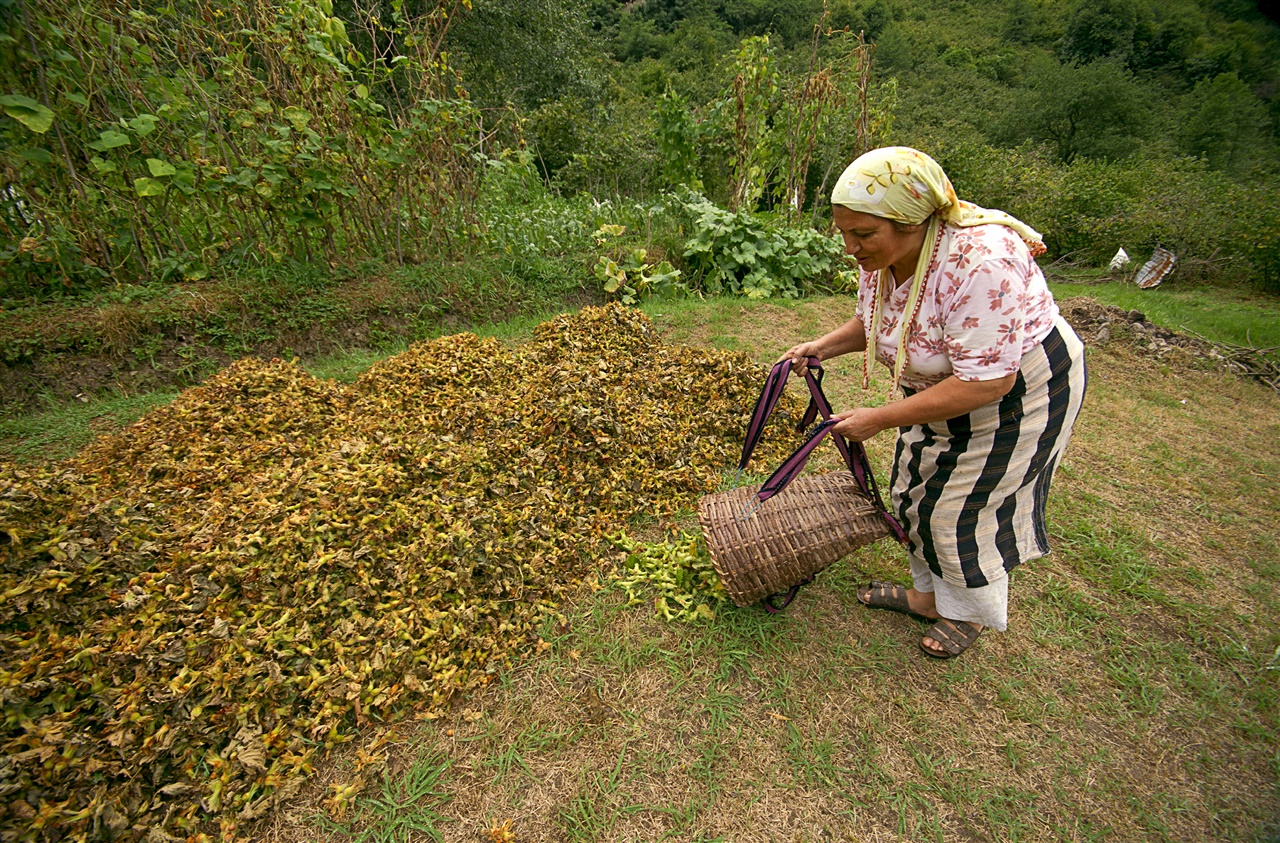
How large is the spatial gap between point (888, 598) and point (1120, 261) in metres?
9.78

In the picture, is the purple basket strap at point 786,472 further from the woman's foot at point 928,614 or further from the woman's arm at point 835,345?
the woman's foot at point 928,614

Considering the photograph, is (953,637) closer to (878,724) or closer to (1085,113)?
(878,724)

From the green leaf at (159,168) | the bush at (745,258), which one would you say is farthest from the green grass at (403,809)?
the bush at (745,258)

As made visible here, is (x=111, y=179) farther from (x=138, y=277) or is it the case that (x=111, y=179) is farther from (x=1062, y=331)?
(x=1062, y=331)

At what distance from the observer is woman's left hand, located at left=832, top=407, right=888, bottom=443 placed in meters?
1.57

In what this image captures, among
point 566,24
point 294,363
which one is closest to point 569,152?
point 566,24

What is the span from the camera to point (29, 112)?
3.05 meters

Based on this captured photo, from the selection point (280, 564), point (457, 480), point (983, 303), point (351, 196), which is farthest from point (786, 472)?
point (351, 196)

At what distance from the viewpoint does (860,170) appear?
1.41m

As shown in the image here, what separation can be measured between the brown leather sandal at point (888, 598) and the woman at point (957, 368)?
0.50 ft

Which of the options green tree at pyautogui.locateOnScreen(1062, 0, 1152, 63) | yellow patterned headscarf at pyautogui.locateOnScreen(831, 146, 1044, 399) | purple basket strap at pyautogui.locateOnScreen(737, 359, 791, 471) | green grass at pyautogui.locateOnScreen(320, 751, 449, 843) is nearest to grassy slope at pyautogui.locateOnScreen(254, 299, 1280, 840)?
green grass at pyautogui.locateOnScreen(320, 751, 449, 843)

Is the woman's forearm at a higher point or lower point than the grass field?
higher

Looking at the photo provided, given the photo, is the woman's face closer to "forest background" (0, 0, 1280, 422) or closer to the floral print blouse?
the floral print blouse

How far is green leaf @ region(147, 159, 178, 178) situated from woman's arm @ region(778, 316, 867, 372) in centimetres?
413
